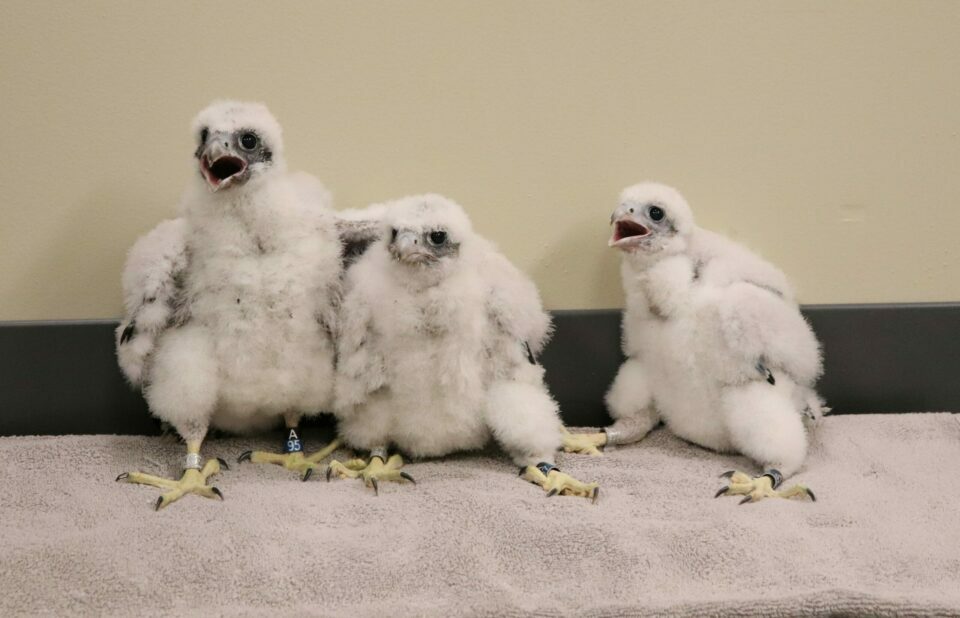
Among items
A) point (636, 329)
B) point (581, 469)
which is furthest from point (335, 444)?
point (636, 329)

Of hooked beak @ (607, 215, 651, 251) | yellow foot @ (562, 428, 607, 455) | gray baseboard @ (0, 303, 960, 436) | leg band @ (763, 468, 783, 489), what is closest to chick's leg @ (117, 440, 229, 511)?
gray baseboard @ (0, 303, 960, 436)

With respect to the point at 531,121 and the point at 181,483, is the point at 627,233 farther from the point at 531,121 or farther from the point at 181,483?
the point at 181,483

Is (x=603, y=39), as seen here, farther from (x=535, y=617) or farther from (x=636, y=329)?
(x=535, y=617)

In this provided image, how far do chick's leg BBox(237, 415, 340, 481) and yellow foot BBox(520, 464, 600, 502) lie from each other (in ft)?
1.50

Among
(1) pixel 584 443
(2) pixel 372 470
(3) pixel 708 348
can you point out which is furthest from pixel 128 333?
(3) pixel 708 348

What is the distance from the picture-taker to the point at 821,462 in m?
2.00

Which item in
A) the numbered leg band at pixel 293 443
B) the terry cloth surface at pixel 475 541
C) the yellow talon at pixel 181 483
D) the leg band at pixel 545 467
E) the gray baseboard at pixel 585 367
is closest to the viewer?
the terry cloth surface at pixel 475 541

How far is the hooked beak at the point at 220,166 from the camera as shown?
5.75 ft

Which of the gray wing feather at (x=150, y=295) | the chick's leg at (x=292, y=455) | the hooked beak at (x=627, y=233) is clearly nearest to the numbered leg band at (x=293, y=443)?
the chick's leg at (x=292, y=455)

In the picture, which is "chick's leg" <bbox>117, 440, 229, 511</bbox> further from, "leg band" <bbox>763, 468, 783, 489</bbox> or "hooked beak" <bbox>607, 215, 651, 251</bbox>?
"leg band" <bbox>763, 468, 783, 489</bbox>

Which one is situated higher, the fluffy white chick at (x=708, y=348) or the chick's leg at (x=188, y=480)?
the fluffy white chick at (x=708, y=348)

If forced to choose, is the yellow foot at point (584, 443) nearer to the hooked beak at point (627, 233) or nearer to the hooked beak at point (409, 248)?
the hooked beak at point (627, 233)

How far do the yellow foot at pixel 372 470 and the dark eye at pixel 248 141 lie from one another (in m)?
0.65

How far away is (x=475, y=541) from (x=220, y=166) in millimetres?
871
